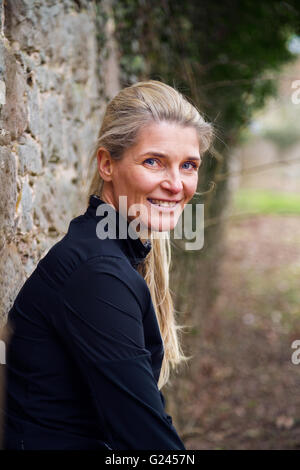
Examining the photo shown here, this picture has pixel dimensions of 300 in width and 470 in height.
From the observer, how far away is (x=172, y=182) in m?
1.70

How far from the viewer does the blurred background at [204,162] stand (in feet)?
7.33

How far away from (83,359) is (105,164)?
695 mm

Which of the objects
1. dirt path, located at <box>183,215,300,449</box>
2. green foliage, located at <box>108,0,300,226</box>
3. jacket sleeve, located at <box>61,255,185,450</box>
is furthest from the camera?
dirt path, located at <box>183,215,300,449</box>

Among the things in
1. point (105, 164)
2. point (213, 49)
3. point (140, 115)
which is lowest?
point (105, 164)

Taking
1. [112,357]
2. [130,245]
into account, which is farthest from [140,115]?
[112,357]

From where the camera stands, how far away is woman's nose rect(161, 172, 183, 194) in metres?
1.70

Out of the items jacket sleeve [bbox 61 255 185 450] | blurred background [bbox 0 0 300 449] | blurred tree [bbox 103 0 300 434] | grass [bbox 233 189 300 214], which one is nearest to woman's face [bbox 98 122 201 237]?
jacket sleeve [bbox 61 255 185 450]

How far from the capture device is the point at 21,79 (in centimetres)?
215

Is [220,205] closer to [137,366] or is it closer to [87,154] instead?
[87,154]

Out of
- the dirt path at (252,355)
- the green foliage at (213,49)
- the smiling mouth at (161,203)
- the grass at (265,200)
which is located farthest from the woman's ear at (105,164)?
the grass at (265,200)

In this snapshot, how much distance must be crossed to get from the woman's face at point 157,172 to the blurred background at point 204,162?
0.46m

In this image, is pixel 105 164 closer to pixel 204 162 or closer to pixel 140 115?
pixel 140 115

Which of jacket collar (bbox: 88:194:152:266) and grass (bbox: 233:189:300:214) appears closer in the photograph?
jacket collar (bbox: 88:194:152:266)

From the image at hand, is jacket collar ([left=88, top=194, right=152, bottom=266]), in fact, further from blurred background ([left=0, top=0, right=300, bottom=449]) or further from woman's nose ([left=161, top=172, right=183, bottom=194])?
blurred background ([left=0, top=0, right=300, bottom=449])
